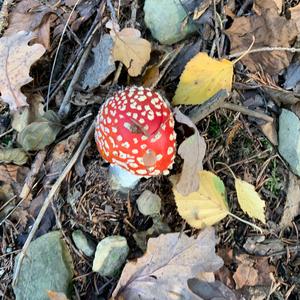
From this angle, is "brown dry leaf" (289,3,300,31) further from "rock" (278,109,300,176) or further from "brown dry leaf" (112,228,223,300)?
"brown dry leaf" (112,228,223,300)

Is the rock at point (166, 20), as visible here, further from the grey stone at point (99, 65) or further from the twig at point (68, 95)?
the twig at point (68, 95)

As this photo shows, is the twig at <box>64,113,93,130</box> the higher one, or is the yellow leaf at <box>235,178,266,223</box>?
the twig at <box>64,113,93,130</box>

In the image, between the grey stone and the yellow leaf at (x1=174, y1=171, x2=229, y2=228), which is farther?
the grey stone

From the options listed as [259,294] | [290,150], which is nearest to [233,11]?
[290,150]

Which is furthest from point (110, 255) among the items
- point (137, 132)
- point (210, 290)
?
point (137, 132)

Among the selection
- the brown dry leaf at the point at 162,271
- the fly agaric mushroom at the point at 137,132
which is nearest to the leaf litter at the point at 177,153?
the brown dry leaf at the point at 162,271

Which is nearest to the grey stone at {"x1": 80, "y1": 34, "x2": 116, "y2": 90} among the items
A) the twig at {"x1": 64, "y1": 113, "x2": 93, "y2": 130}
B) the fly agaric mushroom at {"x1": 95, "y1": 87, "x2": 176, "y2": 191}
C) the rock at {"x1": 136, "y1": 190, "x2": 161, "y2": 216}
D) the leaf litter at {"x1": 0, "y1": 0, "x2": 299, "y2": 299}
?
the leaf litter at {"x1": 0, "y1": 0, "x2": 299, "y2": 299}
